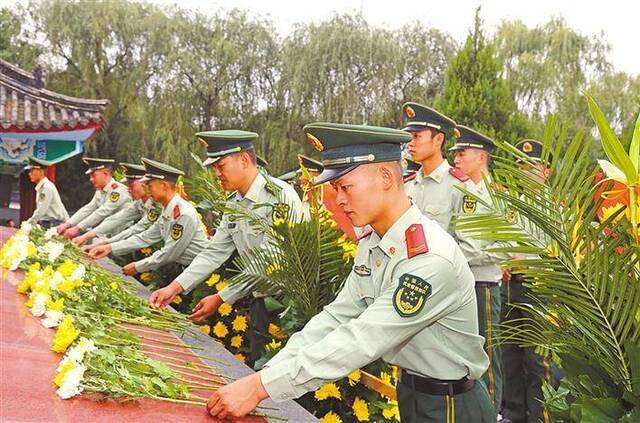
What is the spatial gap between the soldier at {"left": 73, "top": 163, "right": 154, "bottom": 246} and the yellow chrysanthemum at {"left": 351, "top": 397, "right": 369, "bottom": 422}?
3617mm

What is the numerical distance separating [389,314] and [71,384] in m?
0.73

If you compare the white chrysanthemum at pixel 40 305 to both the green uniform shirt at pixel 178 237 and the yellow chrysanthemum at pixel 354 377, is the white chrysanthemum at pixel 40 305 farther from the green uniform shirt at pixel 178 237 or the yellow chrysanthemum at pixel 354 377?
the green uniform shirt at pixel 178 237

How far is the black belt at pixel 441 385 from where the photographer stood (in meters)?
1.87

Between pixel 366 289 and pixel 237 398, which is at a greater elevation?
pixel 366 289

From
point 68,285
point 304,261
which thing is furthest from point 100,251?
point 304,261

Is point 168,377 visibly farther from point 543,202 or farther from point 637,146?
point 637,146

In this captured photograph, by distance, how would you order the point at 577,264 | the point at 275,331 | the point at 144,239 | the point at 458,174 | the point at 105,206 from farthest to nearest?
1. the point at 105,206
2. the point at 144,239
3. the point at 458,174
4. the point at 275,331
5. the point at 577,264

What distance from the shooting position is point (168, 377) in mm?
1817

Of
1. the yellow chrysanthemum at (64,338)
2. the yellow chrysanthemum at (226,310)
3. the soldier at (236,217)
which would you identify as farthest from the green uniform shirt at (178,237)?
the yellow chrysanthemum at (64,338)

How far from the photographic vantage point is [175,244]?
4.27 m

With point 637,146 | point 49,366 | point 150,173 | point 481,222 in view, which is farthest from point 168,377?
point 150,173

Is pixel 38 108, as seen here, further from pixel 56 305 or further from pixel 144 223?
pixel 56 305

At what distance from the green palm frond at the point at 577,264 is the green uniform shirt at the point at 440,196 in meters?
2.49

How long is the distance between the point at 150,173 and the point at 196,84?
12.7 metres
